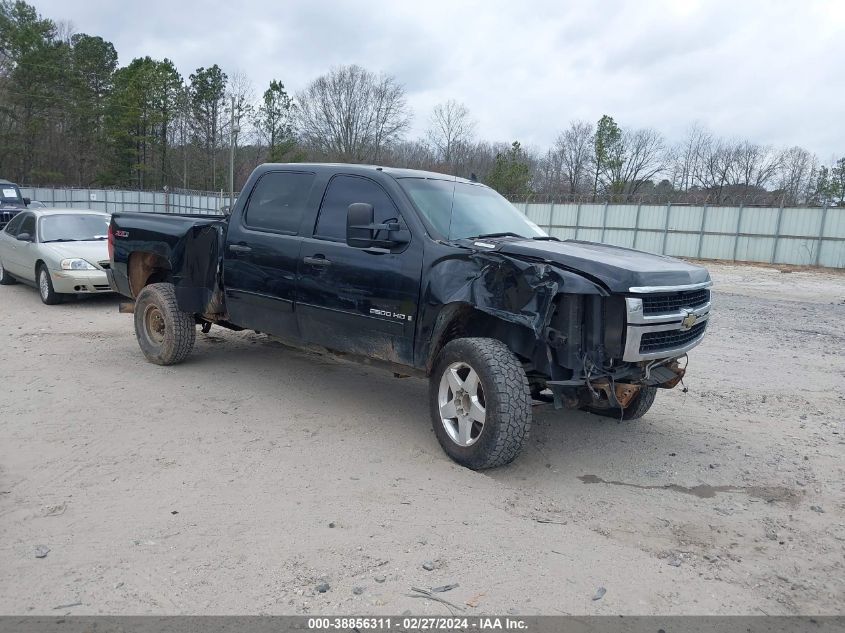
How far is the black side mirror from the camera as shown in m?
4.80

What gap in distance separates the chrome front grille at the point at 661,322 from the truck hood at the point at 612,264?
8 centimetres

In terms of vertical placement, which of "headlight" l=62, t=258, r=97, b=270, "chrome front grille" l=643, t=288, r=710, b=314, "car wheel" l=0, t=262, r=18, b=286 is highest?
"chrome front grille" l=643, t=288, r=710, b=314

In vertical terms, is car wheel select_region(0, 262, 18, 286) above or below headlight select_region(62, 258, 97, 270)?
below

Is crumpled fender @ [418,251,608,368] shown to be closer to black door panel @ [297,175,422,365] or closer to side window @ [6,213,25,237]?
black door panel @ [297,175,422,365]

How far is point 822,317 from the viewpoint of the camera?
12047 mm

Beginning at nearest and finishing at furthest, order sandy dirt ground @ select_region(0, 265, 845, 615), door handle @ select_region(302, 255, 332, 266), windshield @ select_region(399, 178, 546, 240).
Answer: sandy dirt ground @ select_region(0, 265, 845, 615) → windshield @ select_region(399, 178, 546, 240) → door handle @ select_region(302, 255, 332, 266)

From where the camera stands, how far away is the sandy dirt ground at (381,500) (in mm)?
3096

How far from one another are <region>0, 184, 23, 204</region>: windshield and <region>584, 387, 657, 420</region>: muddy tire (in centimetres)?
2434

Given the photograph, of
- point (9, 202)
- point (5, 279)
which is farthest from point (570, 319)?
point (9, 202)

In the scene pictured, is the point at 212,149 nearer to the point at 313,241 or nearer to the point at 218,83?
the point at 218,83

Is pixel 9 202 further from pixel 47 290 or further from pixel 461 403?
pixel 461 403

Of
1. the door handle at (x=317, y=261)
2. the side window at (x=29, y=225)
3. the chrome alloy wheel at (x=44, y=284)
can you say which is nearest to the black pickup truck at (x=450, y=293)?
the door handle at (x=317, y=261)

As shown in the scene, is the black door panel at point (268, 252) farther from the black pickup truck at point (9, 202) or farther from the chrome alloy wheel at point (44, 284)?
the black pickup truck at point (9, 202)

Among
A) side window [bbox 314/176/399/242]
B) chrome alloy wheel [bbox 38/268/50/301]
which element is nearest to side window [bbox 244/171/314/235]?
side window [bbox 314/176/399/242]
